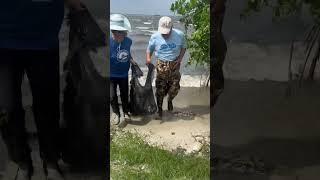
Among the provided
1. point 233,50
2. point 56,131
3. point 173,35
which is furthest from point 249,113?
point 56,131

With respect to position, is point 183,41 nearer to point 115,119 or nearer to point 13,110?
point 115,119

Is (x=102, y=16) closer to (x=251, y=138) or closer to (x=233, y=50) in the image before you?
(x=233, y=50)

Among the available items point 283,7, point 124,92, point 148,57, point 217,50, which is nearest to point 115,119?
point 124,92

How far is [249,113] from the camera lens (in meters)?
2.45

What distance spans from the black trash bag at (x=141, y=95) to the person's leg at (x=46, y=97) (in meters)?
0.68

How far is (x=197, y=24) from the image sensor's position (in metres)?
2.86

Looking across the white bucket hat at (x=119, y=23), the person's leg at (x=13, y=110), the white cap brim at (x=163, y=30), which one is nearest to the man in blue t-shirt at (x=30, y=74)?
the person's leg at (x=13, y=110)

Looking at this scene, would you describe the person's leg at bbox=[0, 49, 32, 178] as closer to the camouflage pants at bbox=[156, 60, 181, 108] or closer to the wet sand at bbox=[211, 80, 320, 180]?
the camouflage pants at bbox=[156, 60, 181, 108]

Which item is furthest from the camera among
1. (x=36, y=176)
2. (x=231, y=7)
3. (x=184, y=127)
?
(x=184, y=127)

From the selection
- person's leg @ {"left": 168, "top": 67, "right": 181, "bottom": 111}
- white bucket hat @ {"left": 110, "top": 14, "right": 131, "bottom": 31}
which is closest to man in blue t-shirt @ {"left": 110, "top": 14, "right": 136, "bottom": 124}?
white bucket hat @ {"left": 110, "top": 14, "right": 131, "bottom": 31}

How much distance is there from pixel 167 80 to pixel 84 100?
2.38ft

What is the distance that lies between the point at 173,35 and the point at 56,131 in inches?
38.6

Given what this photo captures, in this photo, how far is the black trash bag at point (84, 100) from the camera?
2.40 meters

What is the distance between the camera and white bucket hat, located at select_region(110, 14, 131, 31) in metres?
2.77
